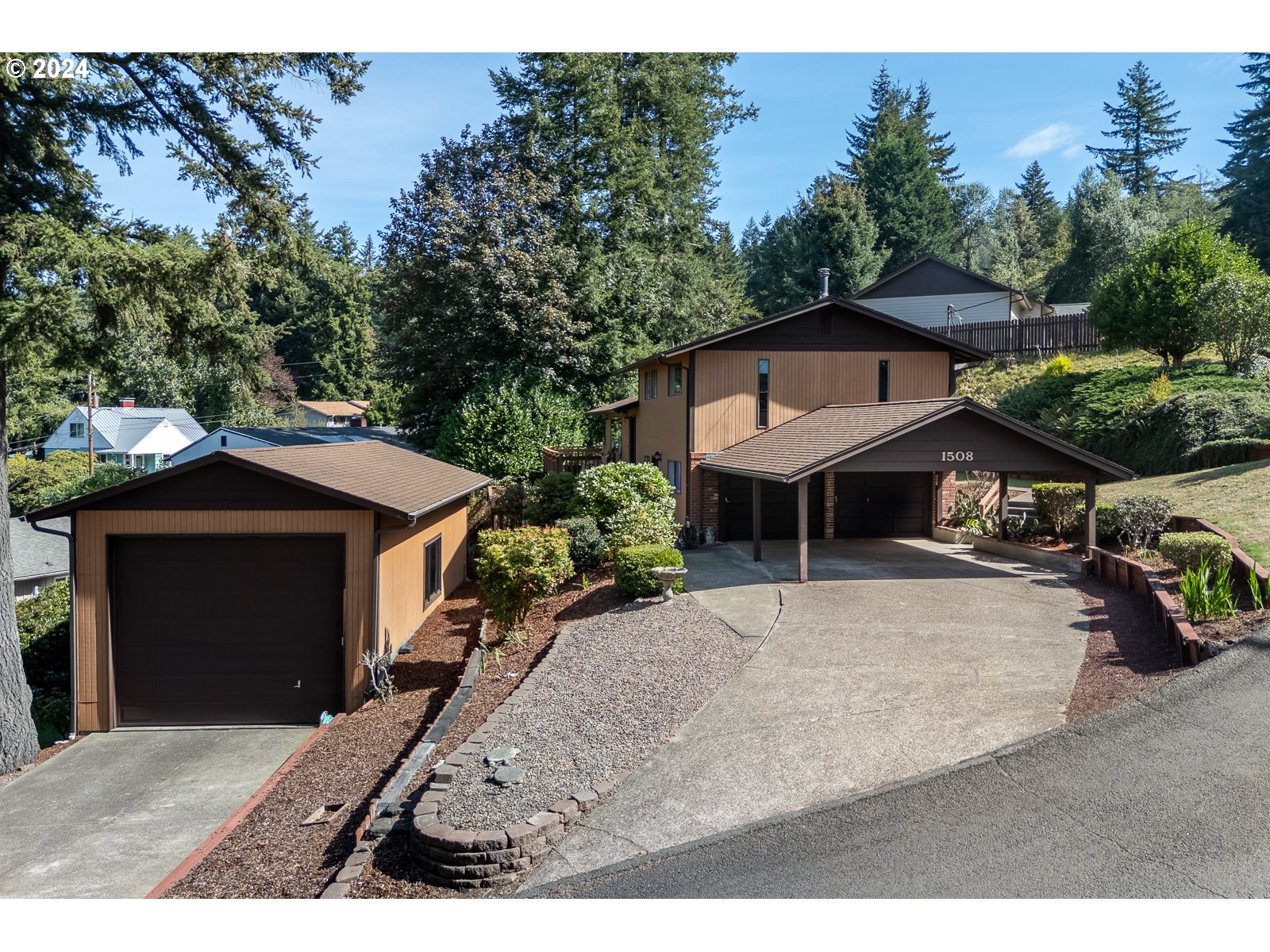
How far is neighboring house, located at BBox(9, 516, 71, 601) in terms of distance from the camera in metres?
21.9

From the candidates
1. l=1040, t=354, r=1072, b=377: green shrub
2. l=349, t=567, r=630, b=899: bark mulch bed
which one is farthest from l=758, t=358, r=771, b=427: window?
l=1040, t=354, r=1072, b=377: green shrub

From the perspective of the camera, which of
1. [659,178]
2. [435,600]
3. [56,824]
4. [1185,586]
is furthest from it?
[659,178]

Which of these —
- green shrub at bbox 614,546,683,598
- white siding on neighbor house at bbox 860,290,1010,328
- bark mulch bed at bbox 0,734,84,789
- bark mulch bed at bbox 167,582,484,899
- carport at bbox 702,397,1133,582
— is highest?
white siding on neighbor house at bbox 860,290,1010,328

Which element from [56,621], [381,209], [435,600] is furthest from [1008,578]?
[381,209]

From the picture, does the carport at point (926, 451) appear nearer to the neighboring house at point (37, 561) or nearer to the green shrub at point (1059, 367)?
the green shrub at point (1059, 367)

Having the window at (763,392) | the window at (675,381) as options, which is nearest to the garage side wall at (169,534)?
the window at (675,381)

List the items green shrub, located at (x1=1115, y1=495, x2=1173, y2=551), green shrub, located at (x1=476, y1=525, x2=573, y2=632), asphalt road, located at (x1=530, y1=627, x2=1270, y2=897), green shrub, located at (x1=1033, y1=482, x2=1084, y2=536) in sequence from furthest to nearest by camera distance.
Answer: green shrub, located at (x1=1033, y1=482, x2=1084, y2=536) < green shrub, located at (x1=1115, y1=495, x2=1173, y2=551) < green shrub, located at (x1=476, y1=525, x2=573, y2=632) < asphalt road, located at (x1=530, y1=627, x2=1270, y2=897)

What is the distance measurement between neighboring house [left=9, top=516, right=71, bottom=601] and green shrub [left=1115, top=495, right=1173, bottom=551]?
24.2m

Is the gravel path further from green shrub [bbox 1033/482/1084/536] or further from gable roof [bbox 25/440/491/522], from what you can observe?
green shrub [bbox 1033/482/1084/536]

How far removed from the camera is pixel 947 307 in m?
42.0

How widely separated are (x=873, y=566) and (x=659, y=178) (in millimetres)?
25016

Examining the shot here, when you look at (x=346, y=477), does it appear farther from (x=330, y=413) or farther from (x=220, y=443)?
(x=330, y=413)

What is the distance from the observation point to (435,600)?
1809cm

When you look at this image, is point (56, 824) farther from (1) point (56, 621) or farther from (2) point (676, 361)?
(2) point (676, 361)
